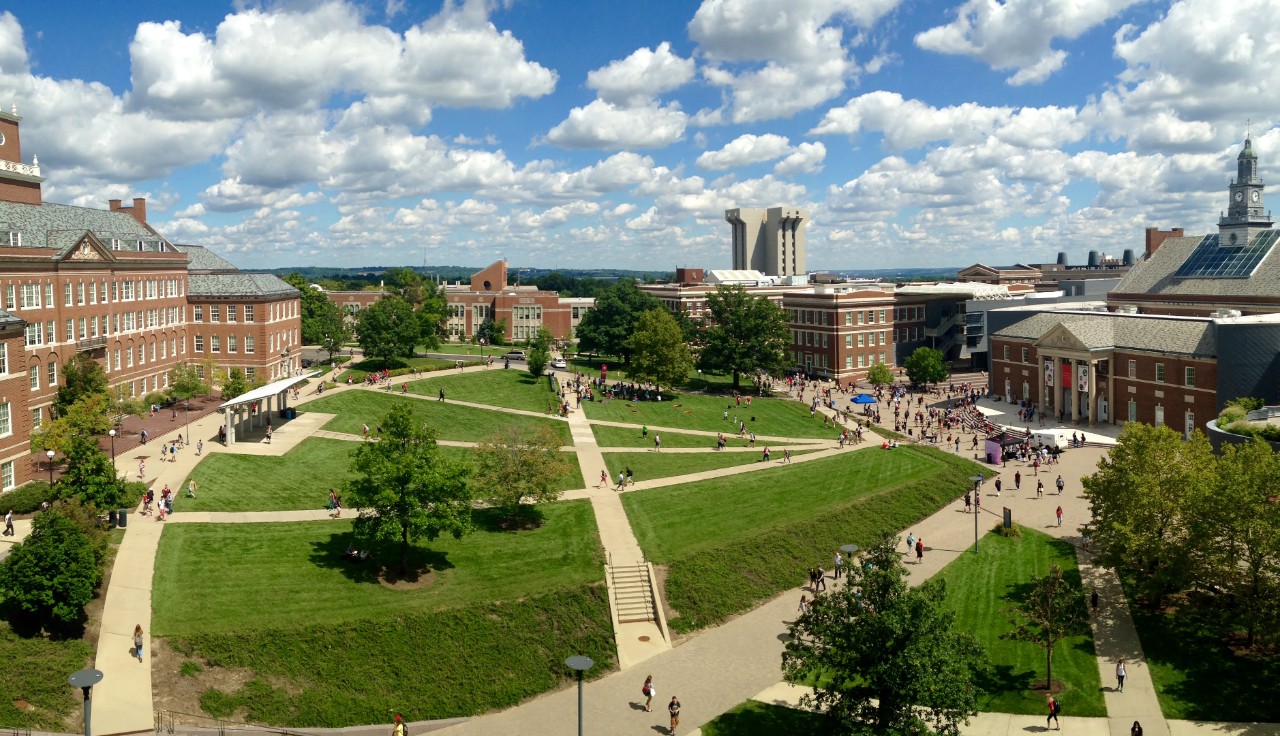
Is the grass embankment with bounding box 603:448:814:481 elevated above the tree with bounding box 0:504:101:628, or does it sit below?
below

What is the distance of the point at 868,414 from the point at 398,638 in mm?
55971

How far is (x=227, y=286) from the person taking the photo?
78.4 metres

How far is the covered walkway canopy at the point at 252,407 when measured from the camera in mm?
53500

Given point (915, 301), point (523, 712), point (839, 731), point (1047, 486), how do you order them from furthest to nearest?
point (915, 301) → point (1047, 486) → point (523, 712) → point (839, 731)

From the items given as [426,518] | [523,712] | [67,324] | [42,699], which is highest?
[67,324]

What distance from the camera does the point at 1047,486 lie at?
2216 inches

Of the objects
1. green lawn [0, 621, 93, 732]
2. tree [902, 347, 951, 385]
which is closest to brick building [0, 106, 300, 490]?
green lawn [0, 621, 93, 732]

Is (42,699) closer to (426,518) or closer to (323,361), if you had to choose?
(426,518)

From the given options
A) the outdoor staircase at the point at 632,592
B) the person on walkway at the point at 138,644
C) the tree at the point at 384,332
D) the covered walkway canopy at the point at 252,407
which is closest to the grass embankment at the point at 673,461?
the outdoor staircase at the point at 632,592

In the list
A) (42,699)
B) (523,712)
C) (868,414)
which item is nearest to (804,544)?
(523,712)

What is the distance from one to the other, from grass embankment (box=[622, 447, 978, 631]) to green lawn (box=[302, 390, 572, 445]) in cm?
1602

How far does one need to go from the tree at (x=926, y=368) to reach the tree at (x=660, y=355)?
2500 centimetres

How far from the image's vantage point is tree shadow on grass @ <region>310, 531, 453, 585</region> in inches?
1449

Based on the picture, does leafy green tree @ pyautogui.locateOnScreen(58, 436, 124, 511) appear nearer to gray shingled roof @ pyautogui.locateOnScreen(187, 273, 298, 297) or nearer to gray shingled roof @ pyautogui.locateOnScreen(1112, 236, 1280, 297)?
gray shingled roof @ pyautogui.locateOnScreen(187, 273, 298, 297)
